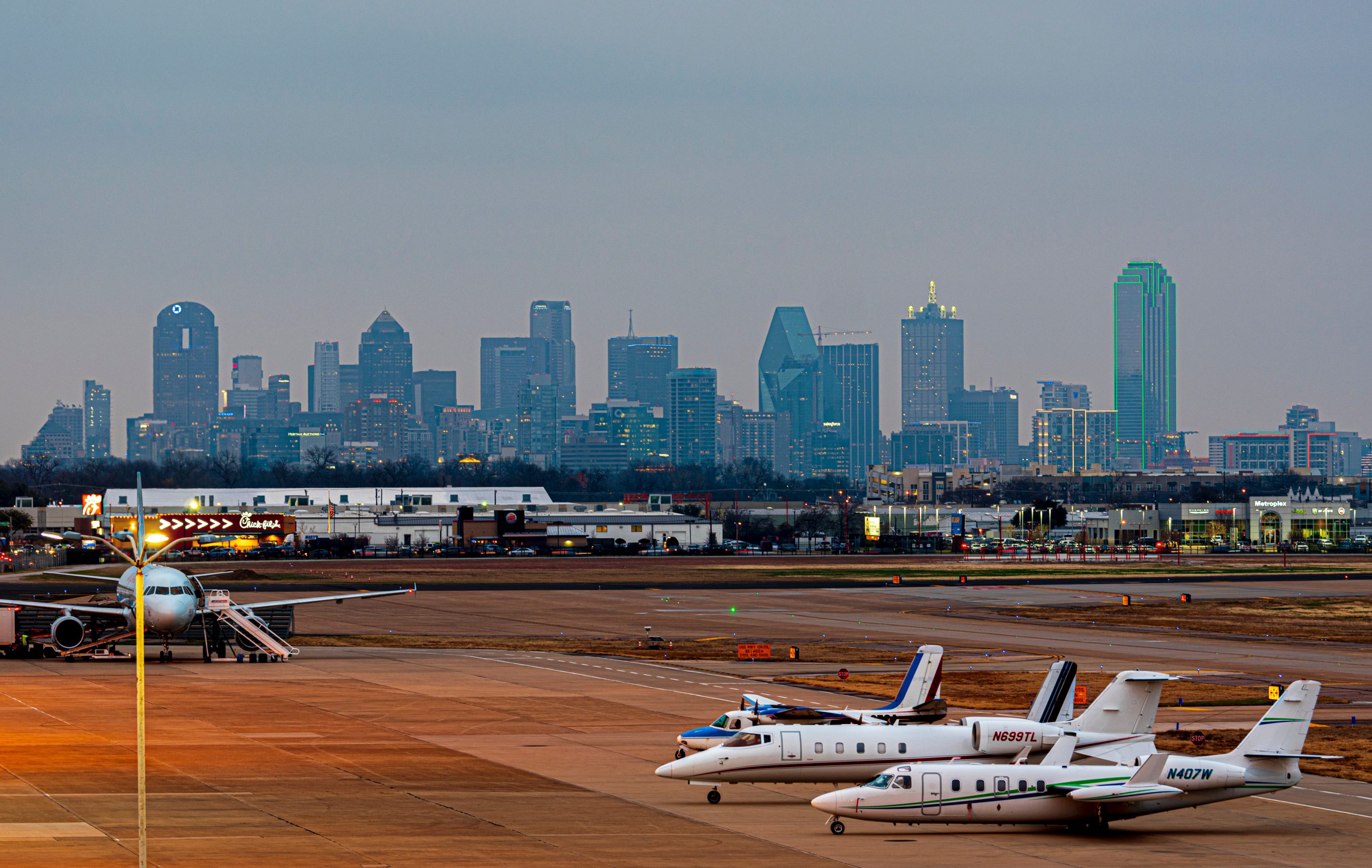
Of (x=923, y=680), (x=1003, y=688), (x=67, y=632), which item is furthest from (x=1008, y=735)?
(x=67, y=632)

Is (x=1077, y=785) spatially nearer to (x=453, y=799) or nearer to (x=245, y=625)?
(x=453, y=799)

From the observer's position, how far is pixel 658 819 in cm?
3825

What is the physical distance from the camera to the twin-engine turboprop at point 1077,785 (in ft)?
119

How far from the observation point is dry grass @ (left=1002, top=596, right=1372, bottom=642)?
319ft

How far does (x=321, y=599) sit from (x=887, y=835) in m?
48.7

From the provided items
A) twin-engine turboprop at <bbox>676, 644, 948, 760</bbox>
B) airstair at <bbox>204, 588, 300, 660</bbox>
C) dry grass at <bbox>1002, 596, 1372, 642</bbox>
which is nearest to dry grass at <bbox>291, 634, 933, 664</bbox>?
airstair at <bbox>204, 588, 300, 660</bbox>

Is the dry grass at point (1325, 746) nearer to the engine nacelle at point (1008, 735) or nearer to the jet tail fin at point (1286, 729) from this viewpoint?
the jet tail fin at point (1286, 729)

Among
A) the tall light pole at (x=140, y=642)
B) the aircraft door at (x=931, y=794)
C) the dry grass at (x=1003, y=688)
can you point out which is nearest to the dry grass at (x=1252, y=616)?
the dry grass at (x=1003, y=688)

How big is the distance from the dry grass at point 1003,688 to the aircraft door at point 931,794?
2202 cm

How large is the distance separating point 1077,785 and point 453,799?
16.1 metres

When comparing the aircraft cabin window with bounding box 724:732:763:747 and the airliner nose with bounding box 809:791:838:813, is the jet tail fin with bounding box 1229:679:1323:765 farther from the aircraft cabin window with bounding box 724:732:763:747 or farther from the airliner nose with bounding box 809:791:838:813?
the aircraft cabin window with bounding box 724:732:763:747

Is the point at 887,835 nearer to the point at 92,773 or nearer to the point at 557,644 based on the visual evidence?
the point at 92,773

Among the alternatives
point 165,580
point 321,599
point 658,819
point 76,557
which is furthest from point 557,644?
point 76,557

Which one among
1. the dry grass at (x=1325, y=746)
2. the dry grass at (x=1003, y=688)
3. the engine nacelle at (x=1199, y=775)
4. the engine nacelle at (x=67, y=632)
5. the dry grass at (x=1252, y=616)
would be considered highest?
the engine nacelle at (x=1199, y=775)
